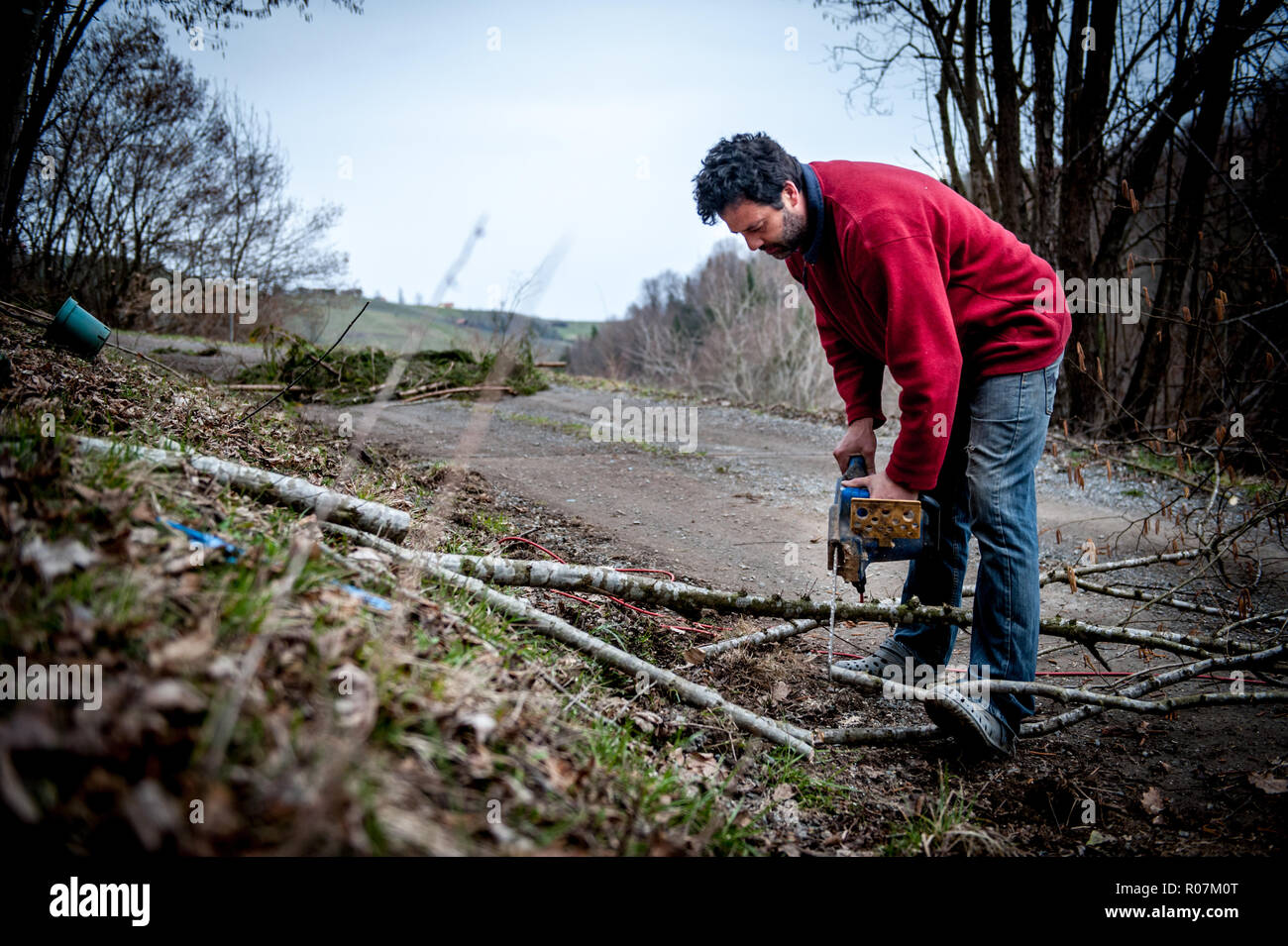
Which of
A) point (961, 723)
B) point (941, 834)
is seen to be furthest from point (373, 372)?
point (941, 834)

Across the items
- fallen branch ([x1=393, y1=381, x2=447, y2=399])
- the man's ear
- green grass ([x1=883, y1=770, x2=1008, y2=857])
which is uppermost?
the man's ear

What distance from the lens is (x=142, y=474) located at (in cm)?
194

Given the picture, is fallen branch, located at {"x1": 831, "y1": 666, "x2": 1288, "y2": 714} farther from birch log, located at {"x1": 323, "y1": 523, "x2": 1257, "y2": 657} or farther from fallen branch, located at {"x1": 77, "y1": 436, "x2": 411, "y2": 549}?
fallen branch, located at {"x1": 77, "y1": 436, "x2": 411, "y2": 549}

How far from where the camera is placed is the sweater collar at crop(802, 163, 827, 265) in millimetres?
2486

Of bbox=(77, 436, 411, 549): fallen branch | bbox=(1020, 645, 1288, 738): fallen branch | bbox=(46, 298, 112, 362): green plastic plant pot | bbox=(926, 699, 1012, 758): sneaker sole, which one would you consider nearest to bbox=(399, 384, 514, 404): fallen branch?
bbox=(46, 298, 112, 362): green plastic plant pot

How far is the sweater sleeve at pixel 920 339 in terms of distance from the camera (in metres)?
2.23

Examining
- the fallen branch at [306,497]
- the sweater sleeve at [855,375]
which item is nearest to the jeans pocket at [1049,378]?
the sweater sleeve at [855,375]

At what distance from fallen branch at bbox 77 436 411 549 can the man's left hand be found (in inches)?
68.3

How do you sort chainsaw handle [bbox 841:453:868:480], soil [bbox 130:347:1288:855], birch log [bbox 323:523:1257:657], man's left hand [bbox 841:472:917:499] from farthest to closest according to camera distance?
chainsaw handle [bbox 841:453:868:480]
birch log [bbox 323:523:1257:657]
man's left hand [bbox 841:472:917:499]
soil [bbox 130:347:1288:855]

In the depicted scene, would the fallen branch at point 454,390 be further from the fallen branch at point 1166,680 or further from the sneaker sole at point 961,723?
the fallen branch at point 1166,680

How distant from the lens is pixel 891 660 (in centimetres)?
292

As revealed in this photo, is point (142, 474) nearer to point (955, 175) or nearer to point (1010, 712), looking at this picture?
point (1010, 712)
